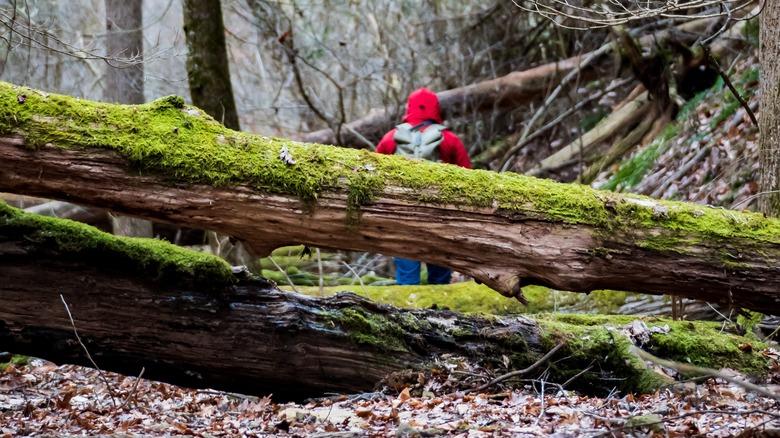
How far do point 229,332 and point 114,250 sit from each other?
40.0 inches

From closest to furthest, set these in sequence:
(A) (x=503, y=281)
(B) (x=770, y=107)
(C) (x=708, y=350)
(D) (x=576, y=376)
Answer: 1. (A) (x=503, y=281)
2. (D) (x=576, y=376)
3. (C) (x=708, y=350)
4. (B) (x=770, y=107)

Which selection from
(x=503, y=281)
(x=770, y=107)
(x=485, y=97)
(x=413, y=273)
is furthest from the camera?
(x=485, y=97)

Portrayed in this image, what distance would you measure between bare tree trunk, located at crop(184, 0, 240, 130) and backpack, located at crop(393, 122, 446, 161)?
2012 mm

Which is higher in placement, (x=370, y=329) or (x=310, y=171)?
(x=310, y=171)

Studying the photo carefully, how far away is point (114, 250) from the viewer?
16.7 ft

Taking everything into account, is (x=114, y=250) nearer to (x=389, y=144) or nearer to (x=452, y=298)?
(x=452, y=298)

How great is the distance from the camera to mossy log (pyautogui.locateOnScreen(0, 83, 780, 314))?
4.58m

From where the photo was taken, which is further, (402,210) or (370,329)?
(370,329)

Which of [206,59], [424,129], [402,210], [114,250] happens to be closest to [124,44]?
[206,59]

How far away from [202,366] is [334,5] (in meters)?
14.1

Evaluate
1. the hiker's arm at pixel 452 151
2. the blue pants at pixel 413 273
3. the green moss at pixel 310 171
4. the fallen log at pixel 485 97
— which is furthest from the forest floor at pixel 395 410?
the fallen log at pixel 485 97

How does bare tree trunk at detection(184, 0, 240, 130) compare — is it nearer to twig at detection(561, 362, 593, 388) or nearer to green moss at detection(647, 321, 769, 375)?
twig at detection(561, 362, 593, 388)

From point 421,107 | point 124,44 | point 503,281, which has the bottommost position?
point 503,281

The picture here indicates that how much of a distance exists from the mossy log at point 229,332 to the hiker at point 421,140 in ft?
10.5
